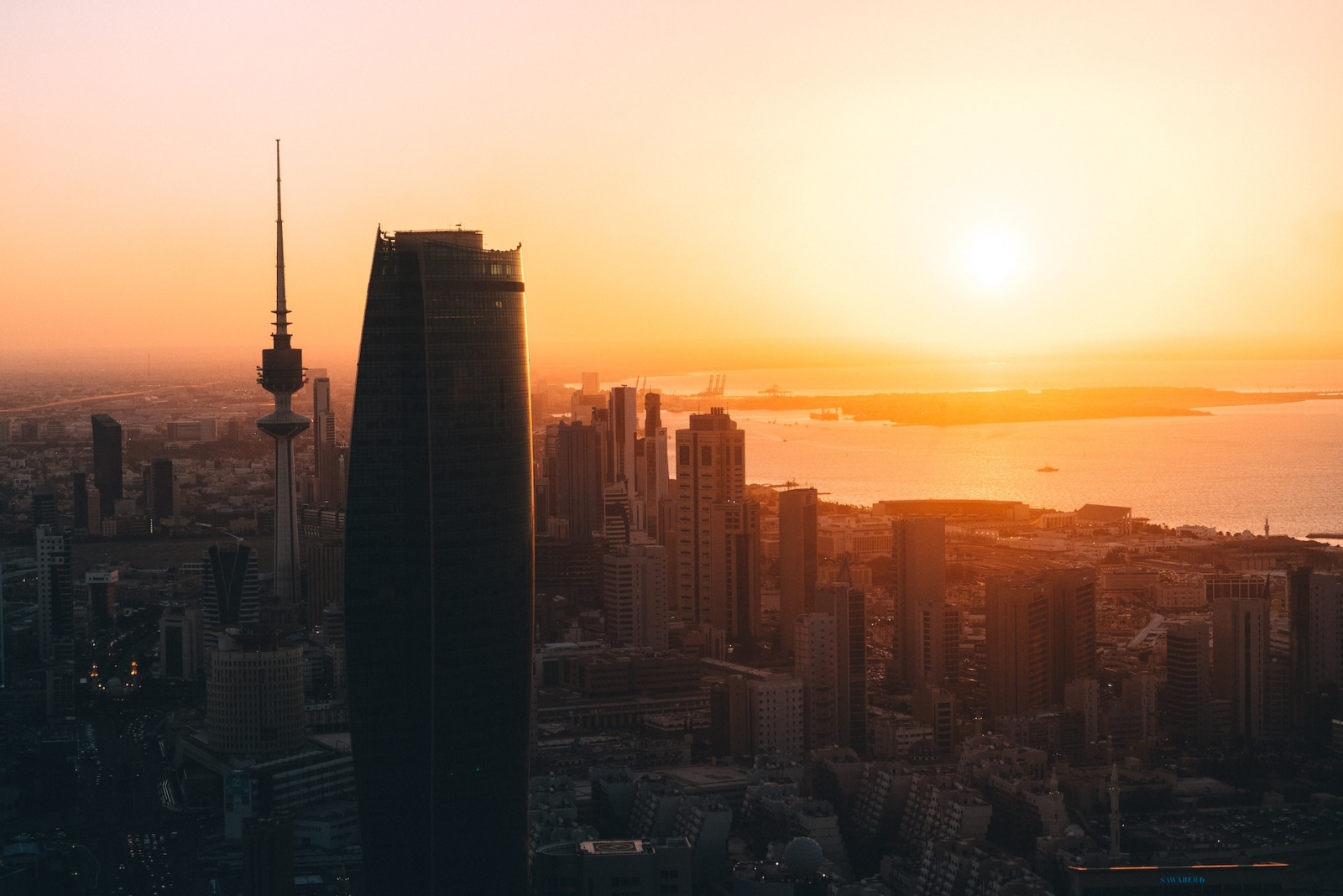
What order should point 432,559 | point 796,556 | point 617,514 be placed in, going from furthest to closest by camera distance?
point 617,514 < point 796,556 < point 432,559

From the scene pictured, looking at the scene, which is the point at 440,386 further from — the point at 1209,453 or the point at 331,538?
the point at 1209,453

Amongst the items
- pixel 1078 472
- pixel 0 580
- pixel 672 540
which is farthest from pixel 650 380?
pixel 0 580

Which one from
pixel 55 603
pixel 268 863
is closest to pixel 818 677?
pixel 268 863

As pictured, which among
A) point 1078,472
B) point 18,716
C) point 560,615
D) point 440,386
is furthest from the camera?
point 1078,472

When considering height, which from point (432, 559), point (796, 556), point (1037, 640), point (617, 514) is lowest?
point (1037, 640)

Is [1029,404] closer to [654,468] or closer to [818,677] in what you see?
[654,468]

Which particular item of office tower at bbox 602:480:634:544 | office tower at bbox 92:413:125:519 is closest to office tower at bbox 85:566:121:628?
office tower at bbox 602:480:634:544

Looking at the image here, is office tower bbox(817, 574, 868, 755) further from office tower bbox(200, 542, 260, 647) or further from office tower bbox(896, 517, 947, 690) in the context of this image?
office tower bbox(200, 542, 260, 647)

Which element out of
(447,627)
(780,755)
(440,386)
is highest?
(440,386)
